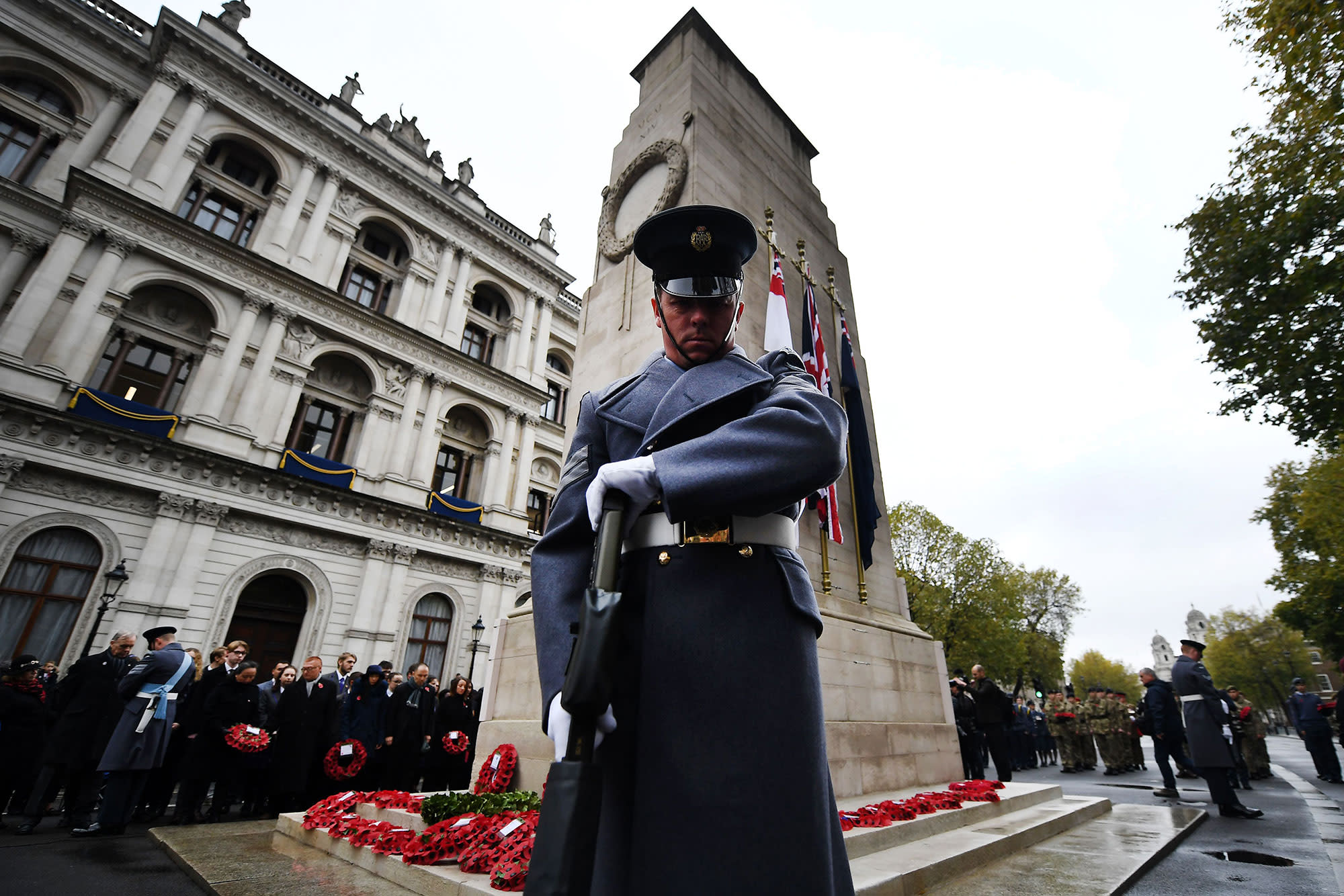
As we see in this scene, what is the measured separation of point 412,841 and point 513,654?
5.98 feet

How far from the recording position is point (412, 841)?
3.72 m

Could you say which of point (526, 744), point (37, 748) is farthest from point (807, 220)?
point (37, 748)

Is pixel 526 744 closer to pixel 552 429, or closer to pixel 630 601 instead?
pixel 630 601

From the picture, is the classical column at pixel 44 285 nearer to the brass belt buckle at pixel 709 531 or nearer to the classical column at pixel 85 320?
the classical column at pixel 85 320

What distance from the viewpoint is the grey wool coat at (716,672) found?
1.23 m

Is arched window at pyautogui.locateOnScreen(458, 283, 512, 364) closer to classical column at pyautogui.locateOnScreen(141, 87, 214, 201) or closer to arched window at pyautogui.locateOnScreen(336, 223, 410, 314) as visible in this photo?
arched window at pyautogui.locateOnScreen(336, 223, 410, 314)

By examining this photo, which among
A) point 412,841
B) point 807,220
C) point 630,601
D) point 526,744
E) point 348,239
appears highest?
point 348,239

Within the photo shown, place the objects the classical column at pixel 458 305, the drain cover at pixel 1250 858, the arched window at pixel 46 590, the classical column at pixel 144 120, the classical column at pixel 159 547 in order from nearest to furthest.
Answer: the drain cover at pixel 1250 858, the arched window at pixel 46 590, the classical column at pixel 159 547, the classical column at pixel 144 120, the classical column at pixel 458 305

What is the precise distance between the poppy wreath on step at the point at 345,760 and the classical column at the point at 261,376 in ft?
46.3

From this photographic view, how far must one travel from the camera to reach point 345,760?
761 centimetres

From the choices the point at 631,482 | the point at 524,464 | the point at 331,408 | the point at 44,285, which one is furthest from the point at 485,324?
the point at 631,482

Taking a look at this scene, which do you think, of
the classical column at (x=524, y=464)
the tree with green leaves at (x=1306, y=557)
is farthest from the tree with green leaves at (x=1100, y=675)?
the classical column at (x=524, y=464)

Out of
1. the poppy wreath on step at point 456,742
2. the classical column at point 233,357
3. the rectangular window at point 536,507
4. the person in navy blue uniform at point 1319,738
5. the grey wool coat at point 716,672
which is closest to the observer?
the grey wool coat at point 716,672

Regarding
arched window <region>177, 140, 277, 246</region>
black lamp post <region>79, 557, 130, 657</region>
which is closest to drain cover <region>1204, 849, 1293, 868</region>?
black lamp post <region>79, 557, 130, 657</region>
